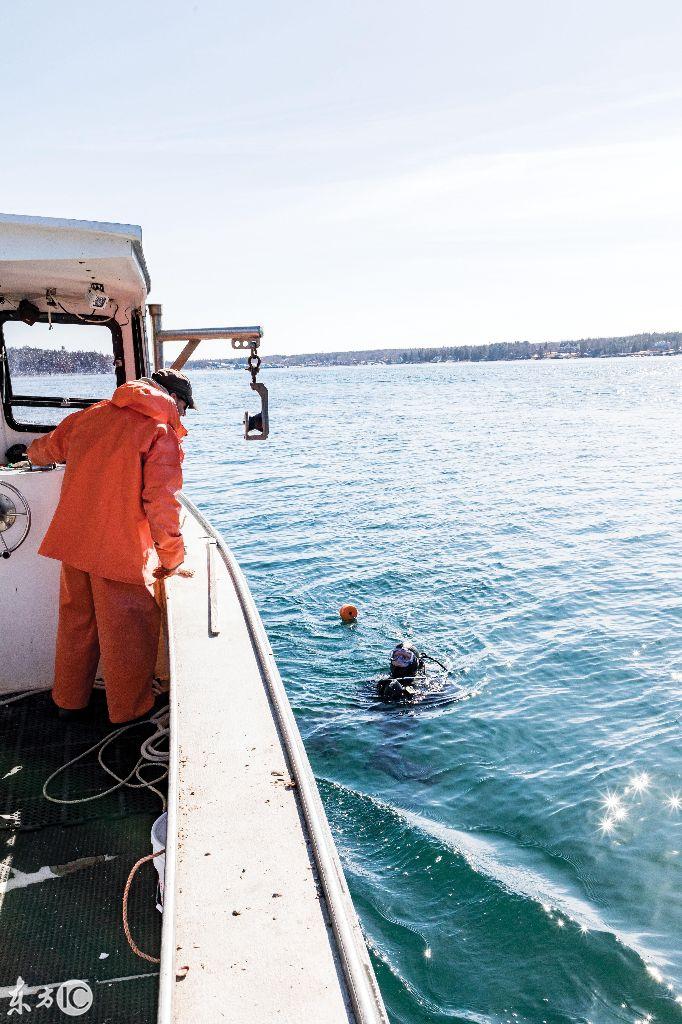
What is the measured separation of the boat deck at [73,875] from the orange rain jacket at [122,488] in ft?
3.51

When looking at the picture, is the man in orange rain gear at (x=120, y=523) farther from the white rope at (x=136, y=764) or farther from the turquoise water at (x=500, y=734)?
the turquoise water at (x=500, y=734)

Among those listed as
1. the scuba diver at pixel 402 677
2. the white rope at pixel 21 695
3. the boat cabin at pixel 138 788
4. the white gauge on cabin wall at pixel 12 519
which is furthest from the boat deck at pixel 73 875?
the scuba diver at pixel 402 677

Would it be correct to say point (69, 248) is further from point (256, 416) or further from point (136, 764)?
point (136, 764)

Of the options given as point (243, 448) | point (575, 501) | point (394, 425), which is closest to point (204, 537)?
point (575, 501)

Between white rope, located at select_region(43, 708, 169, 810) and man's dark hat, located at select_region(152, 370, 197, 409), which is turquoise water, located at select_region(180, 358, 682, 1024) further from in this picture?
man's dark hat, located at select_region(152, 370, 197, 409)

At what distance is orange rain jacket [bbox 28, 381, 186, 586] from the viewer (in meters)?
3.60

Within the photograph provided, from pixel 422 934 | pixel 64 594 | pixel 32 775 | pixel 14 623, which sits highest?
pixel 64 594

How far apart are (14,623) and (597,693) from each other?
6.41 m

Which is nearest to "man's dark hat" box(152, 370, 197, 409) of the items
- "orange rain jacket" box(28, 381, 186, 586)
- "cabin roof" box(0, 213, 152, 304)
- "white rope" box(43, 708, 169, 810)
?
"orange rain jacket" box(28, 381, 186, 586)

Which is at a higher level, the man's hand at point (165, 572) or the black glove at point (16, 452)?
the black glove at point (16, 452)

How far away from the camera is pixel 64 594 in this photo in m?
3.88

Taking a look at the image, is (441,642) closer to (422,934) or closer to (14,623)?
(422,934)

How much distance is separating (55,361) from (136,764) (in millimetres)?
3003

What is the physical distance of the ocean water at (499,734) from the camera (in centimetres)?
470
